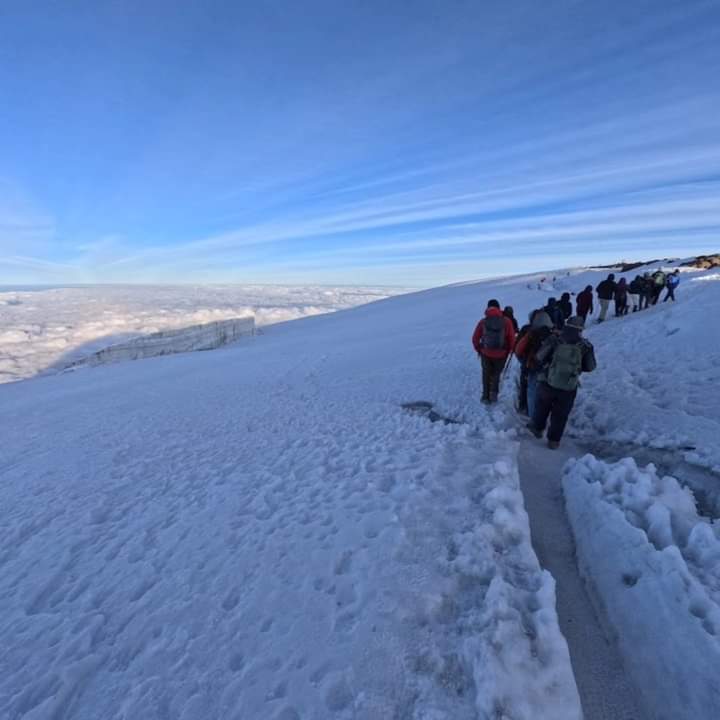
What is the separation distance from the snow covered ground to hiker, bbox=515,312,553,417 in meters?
0.69

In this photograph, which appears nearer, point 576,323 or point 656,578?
point 656,578

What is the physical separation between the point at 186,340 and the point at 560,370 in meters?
41.2

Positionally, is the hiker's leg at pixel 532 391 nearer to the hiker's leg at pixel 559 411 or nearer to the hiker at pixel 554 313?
the hiker's leg at pixel 559 411

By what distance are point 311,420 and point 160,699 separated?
19.0ft

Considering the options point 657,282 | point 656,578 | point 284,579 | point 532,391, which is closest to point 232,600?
point 284,579

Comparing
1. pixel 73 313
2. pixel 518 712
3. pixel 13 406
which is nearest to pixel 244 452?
pixel 518 712

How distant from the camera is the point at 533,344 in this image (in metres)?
6.46

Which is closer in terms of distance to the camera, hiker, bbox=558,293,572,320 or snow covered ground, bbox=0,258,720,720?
snow covered ground, bbox=0,258,720,720

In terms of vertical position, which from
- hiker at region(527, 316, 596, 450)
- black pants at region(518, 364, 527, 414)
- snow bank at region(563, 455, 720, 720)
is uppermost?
hiker at region(527, 316, 596, 450)

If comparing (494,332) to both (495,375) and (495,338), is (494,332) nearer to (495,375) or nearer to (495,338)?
(495,338)

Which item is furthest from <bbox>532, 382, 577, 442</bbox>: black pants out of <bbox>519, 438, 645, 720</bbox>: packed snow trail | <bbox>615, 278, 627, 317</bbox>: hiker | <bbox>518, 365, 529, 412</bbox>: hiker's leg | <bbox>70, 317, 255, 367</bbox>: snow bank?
<bbox>70, 317, 255, 367</bbox>: snow bank

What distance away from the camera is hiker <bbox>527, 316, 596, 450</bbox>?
218 inches

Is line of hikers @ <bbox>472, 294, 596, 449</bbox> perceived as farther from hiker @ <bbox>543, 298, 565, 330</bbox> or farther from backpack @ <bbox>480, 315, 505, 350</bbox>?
hiker @ <bbox>543, 298, 565, 330</bbox>

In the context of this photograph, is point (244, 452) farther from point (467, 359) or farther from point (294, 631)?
point (467, 359)
